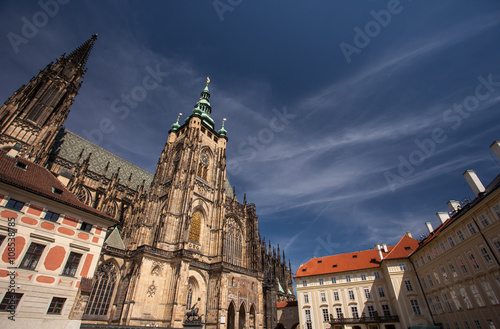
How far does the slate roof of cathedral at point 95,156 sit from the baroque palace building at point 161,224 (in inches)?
7.6

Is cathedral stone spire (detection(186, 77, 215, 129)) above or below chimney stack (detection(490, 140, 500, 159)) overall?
above

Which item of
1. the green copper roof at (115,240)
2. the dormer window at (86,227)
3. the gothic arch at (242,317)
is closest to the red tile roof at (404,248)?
the gothic arch at (242,317)

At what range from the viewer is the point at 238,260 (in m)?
30.7

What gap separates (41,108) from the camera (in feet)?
92.6

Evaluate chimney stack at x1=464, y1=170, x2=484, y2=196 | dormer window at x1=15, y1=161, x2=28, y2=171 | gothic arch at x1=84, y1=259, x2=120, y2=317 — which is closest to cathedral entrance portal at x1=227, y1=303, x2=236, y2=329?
gothic arch at x1=84, y1=259, x2=120, y2=317

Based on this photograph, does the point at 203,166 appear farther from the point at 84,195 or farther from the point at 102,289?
the point at 102,289

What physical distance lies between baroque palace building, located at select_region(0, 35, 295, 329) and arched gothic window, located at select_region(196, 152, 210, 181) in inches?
6.1

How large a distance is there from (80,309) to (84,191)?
20.3m

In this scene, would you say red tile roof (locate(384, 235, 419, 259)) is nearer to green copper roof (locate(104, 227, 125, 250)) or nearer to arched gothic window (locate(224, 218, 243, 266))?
arched gothic window (locate(224, 218, 243, 266))

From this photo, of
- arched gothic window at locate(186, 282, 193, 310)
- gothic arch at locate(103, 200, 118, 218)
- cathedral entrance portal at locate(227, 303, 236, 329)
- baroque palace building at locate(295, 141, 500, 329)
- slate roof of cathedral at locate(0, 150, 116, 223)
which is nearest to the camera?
slate roof of cathedral at locate(0, 150, 116, 223)

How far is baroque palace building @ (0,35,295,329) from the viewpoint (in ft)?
68.6

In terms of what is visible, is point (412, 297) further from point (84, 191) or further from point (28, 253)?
point (84, 191)

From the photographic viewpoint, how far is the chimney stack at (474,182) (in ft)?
65.0

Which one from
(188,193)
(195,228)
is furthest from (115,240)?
(188,193)
